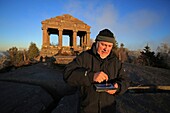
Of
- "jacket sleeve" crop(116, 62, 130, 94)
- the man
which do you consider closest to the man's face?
the man

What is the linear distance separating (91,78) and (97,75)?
10 centimetres

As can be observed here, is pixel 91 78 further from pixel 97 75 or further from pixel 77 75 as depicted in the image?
pixel 77 75

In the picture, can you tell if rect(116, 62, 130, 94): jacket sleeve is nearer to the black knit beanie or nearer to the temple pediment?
the black knit beanie

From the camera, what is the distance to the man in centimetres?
174

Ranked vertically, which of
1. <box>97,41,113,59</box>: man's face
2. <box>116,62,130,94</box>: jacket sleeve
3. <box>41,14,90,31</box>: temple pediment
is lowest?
<box>116,62,130,94</box>: jacket sleeve

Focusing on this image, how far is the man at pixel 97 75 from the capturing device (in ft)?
5.71

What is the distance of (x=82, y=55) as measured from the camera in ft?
6.60

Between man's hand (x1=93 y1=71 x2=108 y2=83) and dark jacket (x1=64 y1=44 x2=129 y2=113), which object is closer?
man's hand (x1=93 y1=71 x2=108 y2=83)

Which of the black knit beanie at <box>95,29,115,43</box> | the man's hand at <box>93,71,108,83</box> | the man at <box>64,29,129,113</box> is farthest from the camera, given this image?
the black knit beanie at <box>95,29,115,43</box>

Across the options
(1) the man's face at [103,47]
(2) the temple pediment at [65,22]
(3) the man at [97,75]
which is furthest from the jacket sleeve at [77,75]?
(2) the temple pediment at [65,22]

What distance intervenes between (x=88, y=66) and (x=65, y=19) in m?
21.4

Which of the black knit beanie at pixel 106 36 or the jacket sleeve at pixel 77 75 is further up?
the black knit beanie at pixel 106 36

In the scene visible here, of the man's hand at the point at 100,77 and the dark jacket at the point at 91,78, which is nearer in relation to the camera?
the man's hand at the point at 100,77

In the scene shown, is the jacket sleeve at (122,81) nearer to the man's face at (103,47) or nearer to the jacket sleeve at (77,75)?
the man's face at (103,47)
